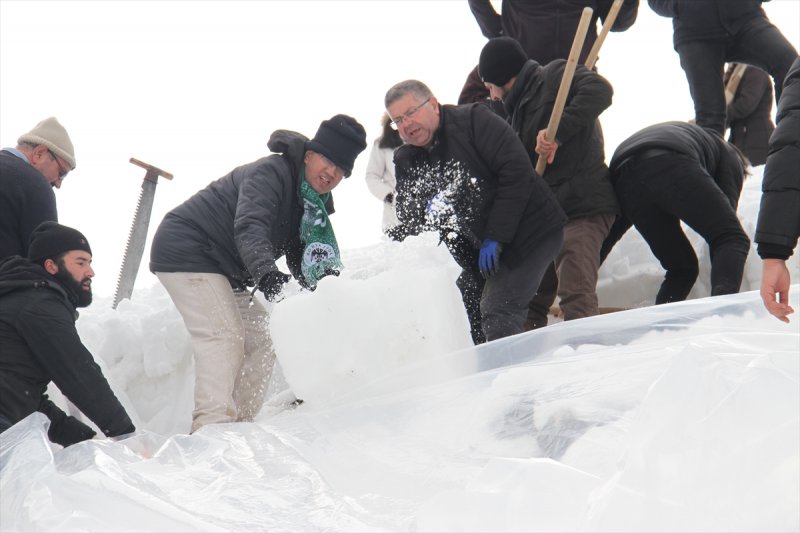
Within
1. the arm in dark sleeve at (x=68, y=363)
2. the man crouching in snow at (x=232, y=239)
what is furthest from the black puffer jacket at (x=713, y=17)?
the arm in dark sleeve at (x=68, y=363)

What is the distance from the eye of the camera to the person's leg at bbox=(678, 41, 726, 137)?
462cm

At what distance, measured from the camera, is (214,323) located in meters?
3.71

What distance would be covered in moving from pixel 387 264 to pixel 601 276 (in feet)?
3.95

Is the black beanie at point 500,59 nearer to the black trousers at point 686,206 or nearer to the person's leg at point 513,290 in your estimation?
the black trousers at point 686,206

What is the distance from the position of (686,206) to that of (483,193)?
849 millimetres

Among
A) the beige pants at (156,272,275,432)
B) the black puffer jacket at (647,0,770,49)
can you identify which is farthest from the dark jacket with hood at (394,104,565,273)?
the black puffer jacket at (647,0,770,49)

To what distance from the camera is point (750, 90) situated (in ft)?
19.9

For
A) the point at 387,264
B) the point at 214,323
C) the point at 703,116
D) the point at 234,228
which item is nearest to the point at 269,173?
the point at 234,228

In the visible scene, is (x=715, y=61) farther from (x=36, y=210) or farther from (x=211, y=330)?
(x=36, y=210)

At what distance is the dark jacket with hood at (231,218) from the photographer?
11.9 feet

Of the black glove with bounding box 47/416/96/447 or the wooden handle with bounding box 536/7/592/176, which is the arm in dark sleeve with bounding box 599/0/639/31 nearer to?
the wooden handle with bounding box 536/7/592/176

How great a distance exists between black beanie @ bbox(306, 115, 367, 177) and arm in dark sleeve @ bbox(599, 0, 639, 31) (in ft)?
6.11

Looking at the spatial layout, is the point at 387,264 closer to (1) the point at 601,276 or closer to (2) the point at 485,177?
(1) the point at 601,276

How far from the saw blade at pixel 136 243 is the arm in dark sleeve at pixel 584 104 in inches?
166
